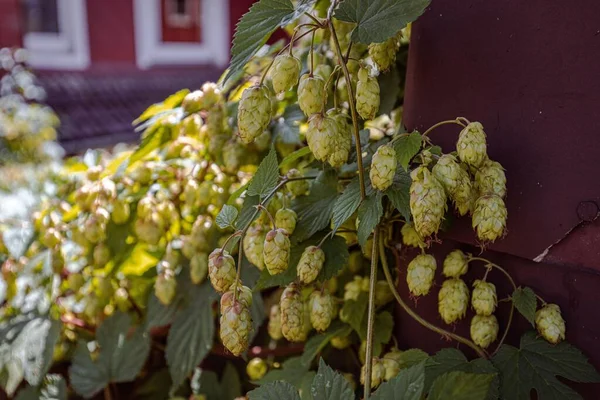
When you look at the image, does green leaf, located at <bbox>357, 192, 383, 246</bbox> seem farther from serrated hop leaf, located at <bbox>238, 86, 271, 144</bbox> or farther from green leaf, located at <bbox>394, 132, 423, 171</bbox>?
serrated hop leaf, located at <bbox>238, 86, 271, 144</bbox>

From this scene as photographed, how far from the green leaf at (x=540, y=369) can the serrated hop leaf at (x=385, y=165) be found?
295 mm

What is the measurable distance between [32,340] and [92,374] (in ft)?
0.48

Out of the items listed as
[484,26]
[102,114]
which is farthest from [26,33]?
[484,26]

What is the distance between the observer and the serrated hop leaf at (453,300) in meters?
0.81

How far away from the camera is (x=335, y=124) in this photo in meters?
0.73

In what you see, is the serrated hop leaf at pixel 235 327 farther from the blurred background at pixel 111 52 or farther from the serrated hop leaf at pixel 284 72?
the blurred background at pixel 111 52

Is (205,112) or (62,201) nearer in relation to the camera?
(205,112)

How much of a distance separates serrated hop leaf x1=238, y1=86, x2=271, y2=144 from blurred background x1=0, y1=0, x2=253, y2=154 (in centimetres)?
556

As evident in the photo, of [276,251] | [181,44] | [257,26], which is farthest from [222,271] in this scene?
[181,44]

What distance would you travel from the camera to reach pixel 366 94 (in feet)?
2.43

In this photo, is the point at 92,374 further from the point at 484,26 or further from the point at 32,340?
the point at 484,26

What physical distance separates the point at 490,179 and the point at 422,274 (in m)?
0.15

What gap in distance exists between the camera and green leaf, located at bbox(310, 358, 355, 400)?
689 millimetres

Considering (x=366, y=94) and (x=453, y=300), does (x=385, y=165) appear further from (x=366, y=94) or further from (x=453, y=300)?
(x=453, y=300)
